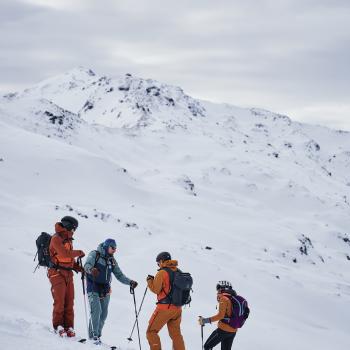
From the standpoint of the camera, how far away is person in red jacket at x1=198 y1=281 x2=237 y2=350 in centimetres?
884

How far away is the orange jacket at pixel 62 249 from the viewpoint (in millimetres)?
8227

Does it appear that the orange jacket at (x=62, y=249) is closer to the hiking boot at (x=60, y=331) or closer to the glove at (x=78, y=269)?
the glove at (x=78, y=269)

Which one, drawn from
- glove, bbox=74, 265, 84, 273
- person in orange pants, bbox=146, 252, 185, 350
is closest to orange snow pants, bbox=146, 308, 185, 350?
person in orange pants, bbox=146, 252, 185, 350

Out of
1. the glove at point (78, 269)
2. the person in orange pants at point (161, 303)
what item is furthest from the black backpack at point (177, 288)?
the glove at point (78, 269)

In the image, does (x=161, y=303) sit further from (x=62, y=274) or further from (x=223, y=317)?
(x=62, y=274)

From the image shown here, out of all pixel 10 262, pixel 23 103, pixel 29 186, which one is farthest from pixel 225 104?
pixel 10 262

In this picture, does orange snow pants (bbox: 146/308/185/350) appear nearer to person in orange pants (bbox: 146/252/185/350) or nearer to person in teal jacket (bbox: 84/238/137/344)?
person in orange pants (bbox: 146/252/185/350)

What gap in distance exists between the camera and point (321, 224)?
4906cm

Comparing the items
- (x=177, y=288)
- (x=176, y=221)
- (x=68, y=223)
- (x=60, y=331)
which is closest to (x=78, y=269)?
(x=68, y=223)

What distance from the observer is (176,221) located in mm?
32281

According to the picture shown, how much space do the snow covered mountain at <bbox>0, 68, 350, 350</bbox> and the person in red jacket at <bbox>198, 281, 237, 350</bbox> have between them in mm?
2488

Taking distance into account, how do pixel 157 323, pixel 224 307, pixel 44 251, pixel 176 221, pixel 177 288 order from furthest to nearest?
pixel 176 221 → pixel 224 307 → pixel 44 251 → pixel 157 323 → pixel 177 288

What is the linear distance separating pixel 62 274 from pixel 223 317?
128 inches

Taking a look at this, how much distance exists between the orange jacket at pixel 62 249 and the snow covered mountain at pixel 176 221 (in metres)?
1.28
